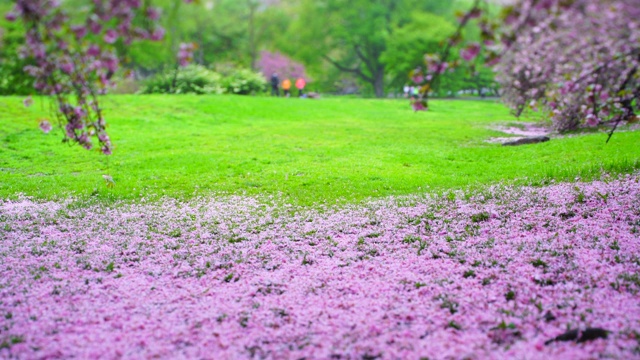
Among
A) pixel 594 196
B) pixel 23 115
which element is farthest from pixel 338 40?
pixel 594 196

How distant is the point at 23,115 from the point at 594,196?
27615 millimetres

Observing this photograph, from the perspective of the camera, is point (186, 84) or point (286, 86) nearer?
point (186, 84)

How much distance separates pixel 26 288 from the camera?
7777 mm

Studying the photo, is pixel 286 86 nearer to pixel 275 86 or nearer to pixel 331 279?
pixel 275 86

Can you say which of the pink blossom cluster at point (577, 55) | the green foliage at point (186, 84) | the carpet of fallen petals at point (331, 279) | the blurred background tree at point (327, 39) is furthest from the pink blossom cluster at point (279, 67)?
the carpet of fallen petals at point (331, 279)

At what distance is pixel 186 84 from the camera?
3959cm

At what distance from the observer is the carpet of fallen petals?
19.7 ft

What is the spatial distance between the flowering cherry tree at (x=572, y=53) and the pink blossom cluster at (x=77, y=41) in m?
3.98

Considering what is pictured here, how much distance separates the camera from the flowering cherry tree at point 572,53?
18.4 feet

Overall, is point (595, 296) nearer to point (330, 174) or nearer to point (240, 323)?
point (240, 323)

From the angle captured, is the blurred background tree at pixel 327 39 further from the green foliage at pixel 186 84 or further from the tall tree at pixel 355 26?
the green foliage at pixel 186 84

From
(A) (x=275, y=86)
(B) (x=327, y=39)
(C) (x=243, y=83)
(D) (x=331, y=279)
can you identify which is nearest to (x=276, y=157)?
(D) (x=331, y=279)

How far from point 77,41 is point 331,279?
210 inches

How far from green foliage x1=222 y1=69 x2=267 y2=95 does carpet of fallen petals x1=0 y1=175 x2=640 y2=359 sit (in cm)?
3090
